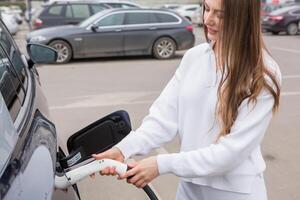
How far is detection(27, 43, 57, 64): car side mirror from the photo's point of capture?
3516mm

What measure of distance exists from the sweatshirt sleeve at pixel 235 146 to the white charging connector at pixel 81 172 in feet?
0.73

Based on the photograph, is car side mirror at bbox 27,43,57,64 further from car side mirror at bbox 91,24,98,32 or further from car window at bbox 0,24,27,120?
car side mirror at bbox 91,24,98,32

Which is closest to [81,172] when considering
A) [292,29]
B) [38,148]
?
[38,148]

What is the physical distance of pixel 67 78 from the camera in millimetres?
10789

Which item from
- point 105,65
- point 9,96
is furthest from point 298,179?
point 105,65

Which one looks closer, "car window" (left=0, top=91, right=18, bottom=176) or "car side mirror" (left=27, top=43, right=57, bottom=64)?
"car window" (left=0, top=91, right=18, bottom=176)

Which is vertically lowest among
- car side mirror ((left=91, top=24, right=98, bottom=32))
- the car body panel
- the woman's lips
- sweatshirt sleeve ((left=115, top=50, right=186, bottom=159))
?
the car body panel

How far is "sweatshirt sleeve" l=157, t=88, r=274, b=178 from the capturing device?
5.69 feet

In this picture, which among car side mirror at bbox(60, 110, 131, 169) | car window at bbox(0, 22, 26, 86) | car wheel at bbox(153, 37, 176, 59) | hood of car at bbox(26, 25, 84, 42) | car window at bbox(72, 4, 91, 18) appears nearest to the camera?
car side mirror at bbox(60, 110, 131, 169)

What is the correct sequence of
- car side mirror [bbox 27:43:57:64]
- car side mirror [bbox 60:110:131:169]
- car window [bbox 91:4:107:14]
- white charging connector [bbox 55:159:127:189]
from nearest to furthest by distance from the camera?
white charging connector [bbox 55:159:127:189] → car side mirror [bbox 60:110:131:169] → car side mirror [bbox 27:43:57:64] → car window [bbox 91:4:107:14]

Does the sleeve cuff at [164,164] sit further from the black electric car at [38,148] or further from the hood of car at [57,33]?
the hood of car at [57,33]

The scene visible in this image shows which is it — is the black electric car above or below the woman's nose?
below

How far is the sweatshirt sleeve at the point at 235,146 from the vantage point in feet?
→ 5.69

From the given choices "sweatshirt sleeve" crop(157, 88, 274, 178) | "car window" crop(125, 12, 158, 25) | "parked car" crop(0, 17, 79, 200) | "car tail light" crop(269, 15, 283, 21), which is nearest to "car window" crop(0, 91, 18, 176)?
"parked car" crop(0, 17, 79, 200)
